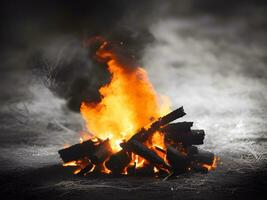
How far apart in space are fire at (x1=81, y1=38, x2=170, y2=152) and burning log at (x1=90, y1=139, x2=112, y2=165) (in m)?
0.47

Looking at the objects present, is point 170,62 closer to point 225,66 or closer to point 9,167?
point 225,66

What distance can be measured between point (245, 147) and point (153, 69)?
11738 millimetres

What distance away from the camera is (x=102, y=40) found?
43.1 ft

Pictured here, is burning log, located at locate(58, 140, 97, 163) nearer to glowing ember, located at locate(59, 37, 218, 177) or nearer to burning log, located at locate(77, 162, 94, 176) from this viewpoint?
glowing ember, located at locate(59, 37, 218, 177)

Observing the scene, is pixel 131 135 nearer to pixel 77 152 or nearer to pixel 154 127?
pixel 154 127

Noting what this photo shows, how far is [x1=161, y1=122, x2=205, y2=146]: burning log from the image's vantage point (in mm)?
11242

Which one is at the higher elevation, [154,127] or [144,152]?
[154,127]

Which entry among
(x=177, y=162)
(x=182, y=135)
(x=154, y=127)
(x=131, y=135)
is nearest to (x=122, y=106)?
(x=131, y=135)

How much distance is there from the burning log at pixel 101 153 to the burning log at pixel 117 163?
0.23 metres

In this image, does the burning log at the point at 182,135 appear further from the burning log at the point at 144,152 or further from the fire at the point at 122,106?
the burning log at the point at 144,152

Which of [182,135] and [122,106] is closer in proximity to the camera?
[182,135]

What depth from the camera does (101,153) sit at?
1064 cm

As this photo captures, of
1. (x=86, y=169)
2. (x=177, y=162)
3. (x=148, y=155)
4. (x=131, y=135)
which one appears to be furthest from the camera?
(x=131, y=135)

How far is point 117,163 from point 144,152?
82cm
